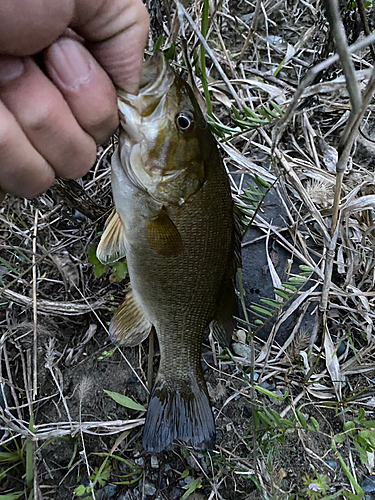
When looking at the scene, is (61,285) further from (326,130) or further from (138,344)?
(326,130)

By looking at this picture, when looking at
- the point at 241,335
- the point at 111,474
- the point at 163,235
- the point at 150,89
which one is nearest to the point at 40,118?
the point at 150,89

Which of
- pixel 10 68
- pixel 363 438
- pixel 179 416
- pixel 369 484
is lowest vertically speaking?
pixel 369 484

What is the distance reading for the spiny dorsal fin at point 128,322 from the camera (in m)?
2.16

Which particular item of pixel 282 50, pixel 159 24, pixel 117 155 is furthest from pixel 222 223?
pixel 282 50

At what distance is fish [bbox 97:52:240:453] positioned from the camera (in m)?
1.60

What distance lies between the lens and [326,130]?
286cm

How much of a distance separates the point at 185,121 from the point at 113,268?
3.68 ft

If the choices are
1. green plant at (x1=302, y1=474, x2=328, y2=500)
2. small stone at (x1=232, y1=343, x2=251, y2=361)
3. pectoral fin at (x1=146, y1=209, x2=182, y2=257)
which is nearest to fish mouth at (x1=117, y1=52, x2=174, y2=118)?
pectoral fin at (x1=146, y1=209, x2=182, y2=257)

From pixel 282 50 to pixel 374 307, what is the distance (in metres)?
2.32

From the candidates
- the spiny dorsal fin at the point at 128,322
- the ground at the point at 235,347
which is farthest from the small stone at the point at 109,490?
the spiny dorsal fin at the point at 128,322

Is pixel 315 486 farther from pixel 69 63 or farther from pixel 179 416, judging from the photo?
pixel 69 63

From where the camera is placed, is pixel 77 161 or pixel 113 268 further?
pixel 113 268

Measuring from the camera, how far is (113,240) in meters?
1.97

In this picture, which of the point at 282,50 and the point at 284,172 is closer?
the point at 284,172
